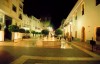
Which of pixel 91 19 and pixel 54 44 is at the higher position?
pixel 91 19

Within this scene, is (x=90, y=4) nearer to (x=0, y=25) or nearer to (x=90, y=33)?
(x=90, y=33)

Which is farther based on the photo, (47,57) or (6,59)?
(47,57)

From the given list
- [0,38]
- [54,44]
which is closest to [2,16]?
[0,38]

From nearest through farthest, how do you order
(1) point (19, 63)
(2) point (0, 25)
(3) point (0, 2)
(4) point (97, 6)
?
(1) point (19, 63)
(4) point (97, 6)
(3) point (0, 2)
(2) point (0, 25)

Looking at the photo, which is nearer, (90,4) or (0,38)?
(90,4)

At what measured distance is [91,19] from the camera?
2436 cm

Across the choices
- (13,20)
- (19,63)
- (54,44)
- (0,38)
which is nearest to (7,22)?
(13,20)

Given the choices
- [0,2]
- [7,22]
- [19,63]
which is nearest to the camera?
[19,63]

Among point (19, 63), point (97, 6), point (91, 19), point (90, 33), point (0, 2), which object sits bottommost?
point (19, 63)

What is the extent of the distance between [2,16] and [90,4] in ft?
56.7

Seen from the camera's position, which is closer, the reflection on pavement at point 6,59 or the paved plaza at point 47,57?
the reflection on pavement at point 6,59

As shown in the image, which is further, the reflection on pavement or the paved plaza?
the paved plaza

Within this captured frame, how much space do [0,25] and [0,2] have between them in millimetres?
4585

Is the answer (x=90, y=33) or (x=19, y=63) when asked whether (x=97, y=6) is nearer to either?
(x=90, y=33)
